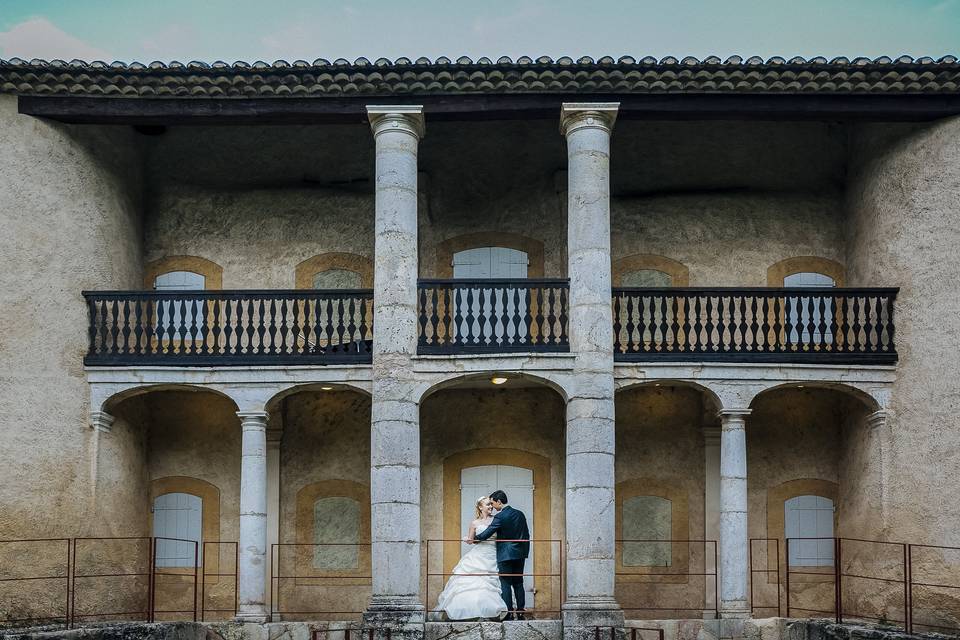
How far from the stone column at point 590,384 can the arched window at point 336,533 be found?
5.01m

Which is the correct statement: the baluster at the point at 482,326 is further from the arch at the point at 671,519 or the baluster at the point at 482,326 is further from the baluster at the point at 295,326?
the arch at the point at 671,519

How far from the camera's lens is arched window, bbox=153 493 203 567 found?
78.2ft

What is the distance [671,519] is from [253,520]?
723 centimetres

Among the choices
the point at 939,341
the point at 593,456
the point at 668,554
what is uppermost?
Result: the point at 939,341

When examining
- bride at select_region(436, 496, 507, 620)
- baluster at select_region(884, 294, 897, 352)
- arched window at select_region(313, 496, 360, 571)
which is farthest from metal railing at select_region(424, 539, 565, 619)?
baluster at select_region(884, 294, 897, 352)

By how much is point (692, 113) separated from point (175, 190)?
9.69 meters

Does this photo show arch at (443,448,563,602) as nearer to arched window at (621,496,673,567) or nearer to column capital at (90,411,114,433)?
arched window at (621,496,673,567)

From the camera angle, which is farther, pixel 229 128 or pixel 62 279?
pixel 229 128

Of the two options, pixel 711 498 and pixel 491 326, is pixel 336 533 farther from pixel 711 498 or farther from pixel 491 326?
pixel 711 498

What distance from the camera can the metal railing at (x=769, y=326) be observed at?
21.6 m

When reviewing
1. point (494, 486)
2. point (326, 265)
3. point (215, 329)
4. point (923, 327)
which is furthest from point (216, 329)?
point (923, 327)

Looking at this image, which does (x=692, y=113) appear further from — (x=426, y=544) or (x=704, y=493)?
(x=426, y=544)

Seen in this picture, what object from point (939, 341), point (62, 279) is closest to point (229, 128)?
point (62, 279)

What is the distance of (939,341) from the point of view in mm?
21406
